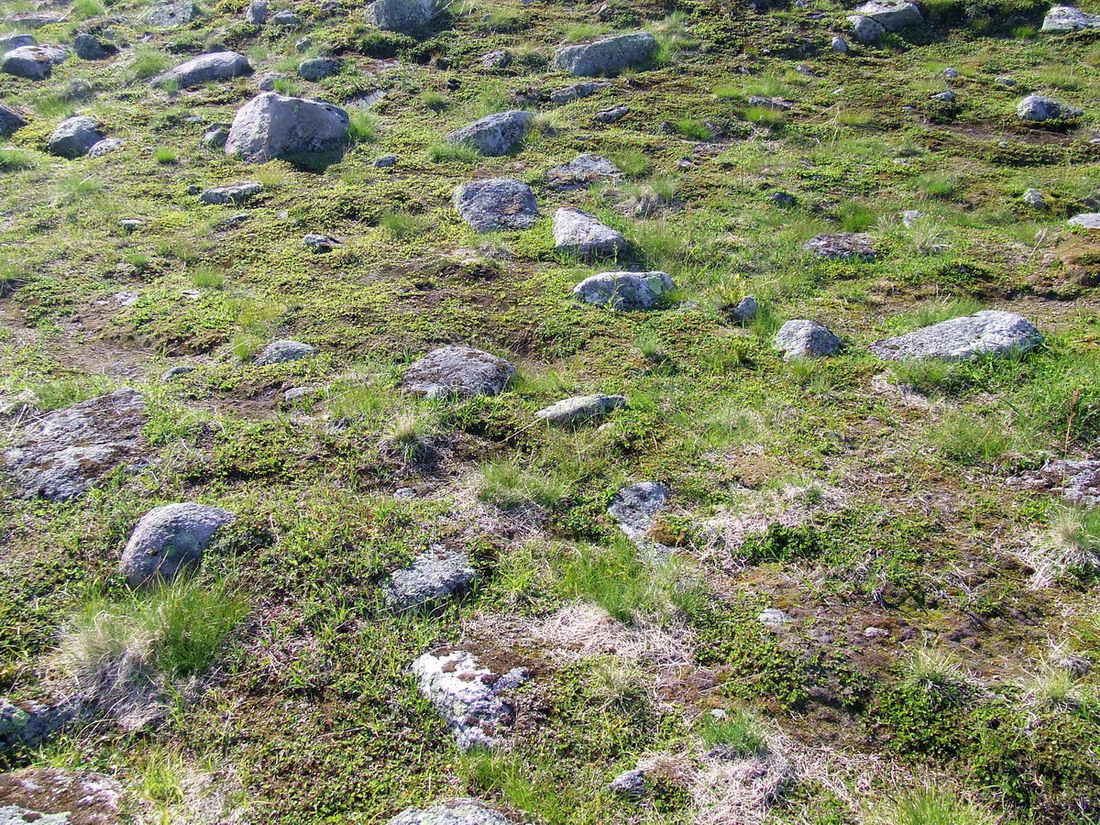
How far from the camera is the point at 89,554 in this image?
13.9ft

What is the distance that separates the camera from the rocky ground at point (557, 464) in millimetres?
3307

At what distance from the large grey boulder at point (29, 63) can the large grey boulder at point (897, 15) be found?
43.8 feet

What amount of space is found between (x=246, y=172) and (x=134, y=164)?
5.09ft

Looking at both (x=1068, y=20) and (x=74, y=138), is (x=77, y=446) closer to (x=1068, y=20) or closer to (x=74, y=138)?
(x=74, y=138)

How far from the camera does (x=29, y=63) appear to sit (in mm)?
12570

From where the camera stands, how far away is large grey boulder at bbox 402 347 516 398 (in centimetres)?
558

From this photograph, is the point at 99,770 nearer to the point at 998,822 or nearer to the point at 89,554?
the point at 89,554

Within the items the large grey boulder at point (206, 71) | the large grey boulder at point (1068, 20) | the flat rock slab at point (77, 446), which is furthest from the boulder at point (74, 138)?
the large grey boulder at point (1068, 20)

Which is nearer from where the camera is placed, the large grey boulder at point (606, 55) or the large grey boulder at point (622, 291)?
the large grey boulder at point (622, 291)

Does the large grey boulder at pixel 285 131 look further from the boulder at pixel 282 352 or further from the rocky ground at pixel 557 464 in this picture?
the boulder at pixel 282 352

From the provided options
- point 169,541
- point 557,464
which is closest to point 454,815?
point 169,541

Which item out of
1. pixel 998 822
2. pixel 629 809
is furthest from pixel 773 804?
pixel 998 822

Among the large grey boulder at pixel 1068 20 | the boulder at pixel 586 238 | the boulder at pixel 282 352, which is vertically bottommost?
the boulder at pixel 282 352

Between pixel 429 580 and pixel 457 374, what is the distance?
1979mm
